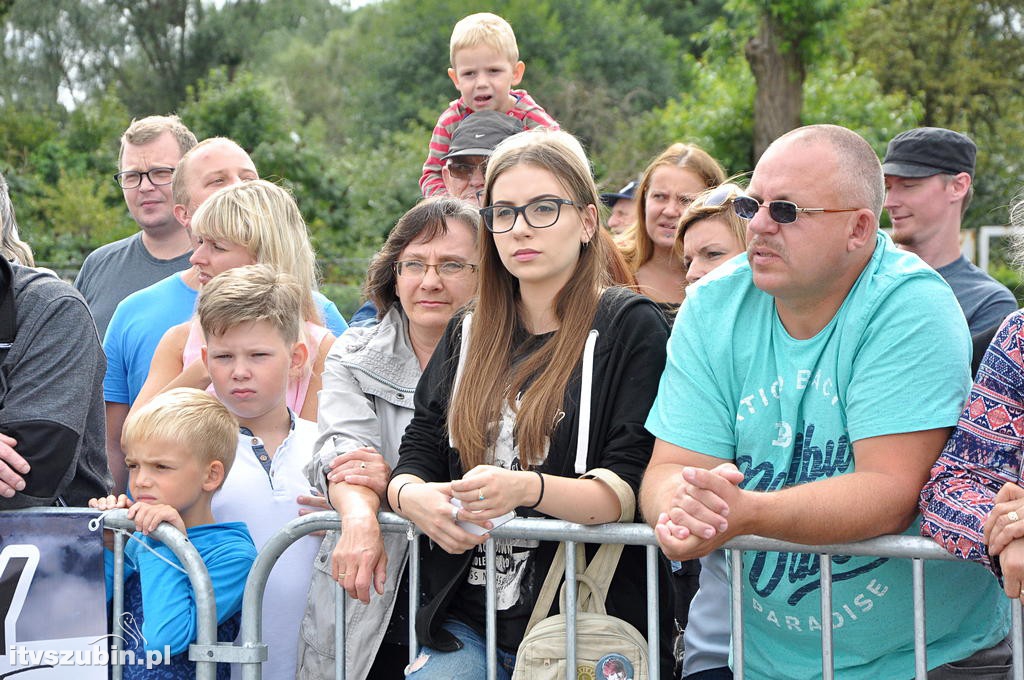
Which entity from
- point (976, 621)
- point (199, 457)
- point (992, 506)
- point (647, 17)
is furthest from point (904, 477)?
point (647, 17)

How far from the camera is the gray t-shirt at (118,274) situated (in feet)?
17.5

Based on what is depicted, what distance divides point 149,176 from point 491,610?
344cm

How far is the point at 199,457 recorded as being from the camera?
353cm

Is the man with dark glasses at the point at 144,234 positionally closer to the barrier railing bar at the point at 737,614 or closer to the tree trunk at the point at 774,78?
the barrier railing bar at the point at 737,614

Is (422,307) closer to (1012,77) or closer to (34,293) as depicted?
(34,293)

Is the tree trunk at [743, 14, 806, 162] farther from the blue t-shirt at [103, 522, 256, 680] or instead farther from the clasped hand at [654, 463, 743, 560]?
the clasped hand at [654, 463, 743, 560]

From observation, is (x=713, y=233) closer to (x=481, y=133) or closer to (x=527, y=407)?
(x=527, y=407)

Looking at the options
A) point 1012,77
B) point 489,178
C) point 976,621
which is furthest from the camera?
point 1012,77

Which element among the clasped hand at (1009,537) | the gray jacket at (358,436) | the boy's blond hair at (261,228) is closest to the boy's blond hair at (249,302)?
the boy's blond hair at (261,228)

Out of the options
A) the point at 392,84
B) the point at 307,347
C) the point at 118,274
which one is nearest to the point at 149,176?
the point at 118,274

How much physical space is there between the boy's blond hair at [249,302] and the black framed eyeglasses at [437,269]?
524 millimetres

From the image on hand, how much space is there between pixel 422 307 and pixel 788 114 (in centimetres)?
1552

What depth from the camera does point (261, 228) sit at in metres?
4.43

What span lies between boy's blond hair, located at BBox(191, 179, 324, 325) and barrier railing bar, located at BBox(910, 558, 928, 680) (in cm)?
244
